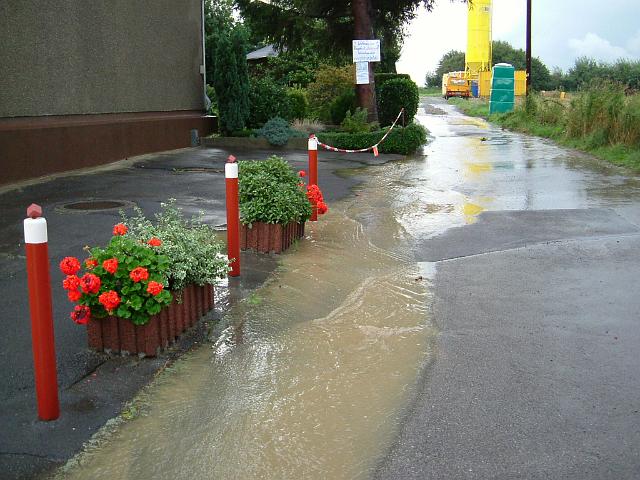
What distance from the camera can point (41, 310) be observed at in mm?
3871

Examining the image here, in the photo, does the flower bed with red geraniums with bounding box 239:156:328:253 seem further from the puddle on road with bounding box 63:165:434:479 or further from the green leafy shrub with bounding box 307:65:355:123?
the green leafy shrub with bounding box 307:65:355:123

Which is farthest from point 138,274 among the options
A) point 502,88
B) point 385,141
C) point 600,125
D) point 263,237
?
point 502,88

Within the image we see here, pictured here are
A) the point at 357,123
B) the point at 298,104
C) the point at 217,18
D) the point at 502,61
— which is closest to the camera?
the point at 357,123

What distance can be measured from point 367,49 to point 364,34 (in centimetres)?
76

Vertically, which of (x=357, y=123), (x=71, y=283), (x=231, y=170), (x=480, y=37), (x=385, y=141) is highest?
(x=480, y=37)

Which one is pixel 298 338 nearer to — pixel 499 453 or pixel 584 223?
pixel 499 453

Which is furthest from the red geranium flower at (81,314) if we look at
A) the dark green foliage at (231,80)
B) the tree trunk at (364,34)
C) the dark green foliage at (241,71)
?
the tree trunk at (364,34)

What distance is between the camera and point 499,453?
376 cm

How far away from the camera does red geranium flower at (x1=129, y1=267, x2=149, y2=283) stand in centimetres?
473

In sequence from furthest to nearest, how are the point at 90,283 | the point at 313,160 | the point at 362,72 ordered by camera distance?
the point at 362,72, the point at 313,160, the point at 90,283

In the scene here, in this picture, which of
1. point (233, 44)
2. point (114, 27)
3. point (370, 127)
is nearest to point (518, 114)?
point (370, 127)

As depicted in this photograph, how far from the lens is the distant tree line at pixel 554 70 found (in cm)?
6372

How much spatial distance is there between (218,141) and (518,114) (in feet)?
53.4

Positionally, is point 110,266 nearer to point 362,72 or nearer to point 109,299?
point 109,299
